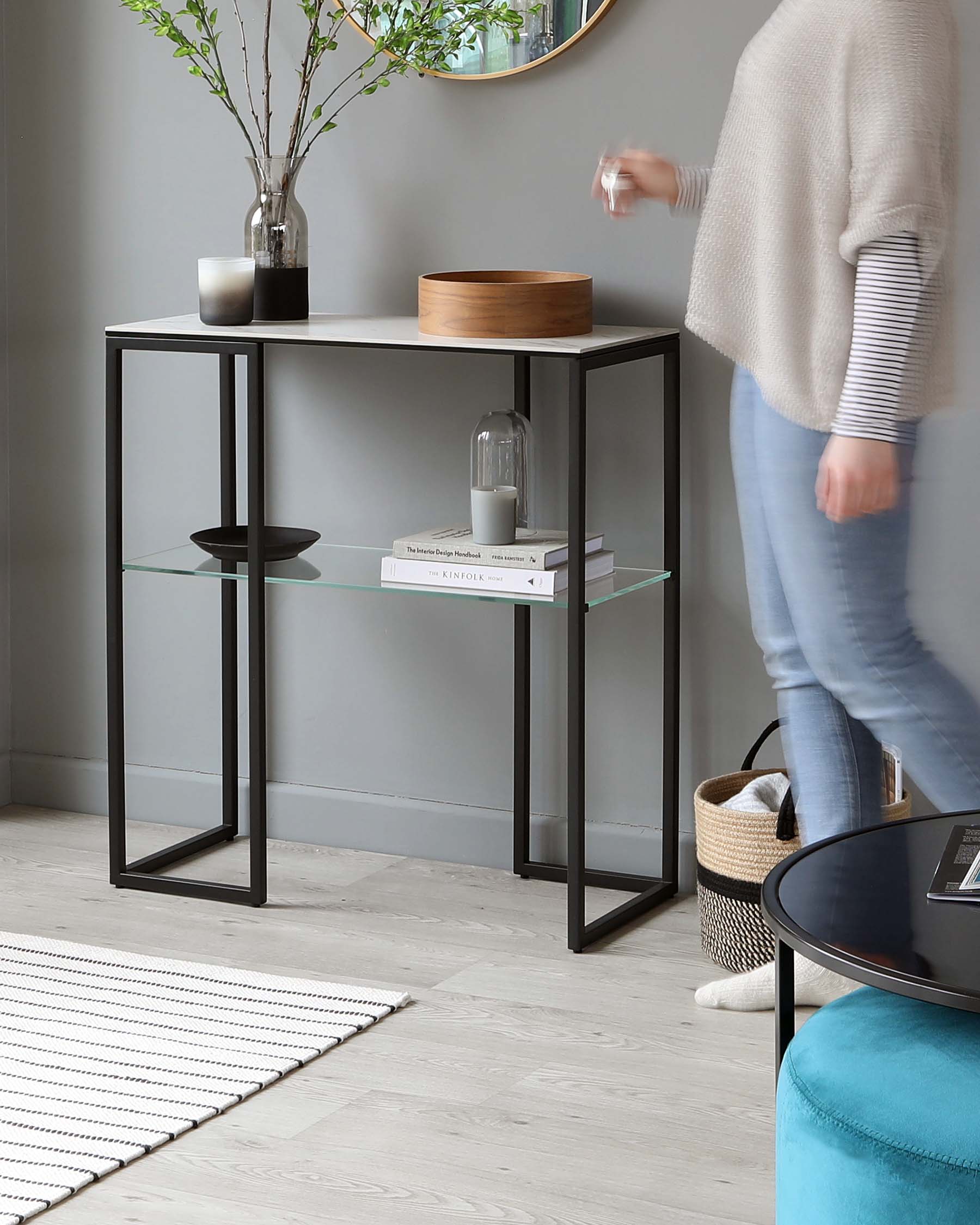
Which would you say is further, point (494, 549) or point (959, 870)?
point (494, 549)

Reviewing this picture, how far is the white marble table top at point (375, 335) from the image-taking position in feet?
8.09

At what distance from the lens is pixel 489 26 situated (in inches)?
107

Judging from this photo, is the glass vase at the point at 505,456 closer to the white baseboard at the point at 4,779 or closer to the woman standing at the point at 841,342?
the woman standing at the point at 841,342

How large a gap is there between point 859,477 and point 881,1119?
0.75m

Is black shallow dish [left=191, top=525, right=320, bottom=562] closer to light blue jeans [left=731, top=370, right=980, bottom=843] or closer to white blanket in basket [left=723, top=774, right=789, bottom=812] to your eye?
white blanket in basket [left=723, top=774, right=789, bottom=812]

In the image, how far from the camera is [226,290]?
267cm

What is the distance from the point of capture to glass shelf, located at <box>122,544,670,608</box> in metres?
2.56

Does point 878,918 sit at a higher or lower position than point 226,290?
lower

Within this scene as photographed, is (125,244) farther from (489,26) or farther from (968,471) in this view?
(968,471)

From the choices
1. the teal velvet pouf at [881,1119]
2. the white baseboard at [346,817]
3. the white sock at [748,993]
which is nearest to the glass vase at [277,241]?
the white baseboard at [346,817]

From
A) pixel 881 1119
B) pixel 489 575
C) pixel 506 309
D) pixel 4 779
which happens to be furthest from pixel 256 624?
pixel 881 1119

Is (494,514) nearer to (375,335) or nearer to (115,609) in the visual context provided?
(375,335)

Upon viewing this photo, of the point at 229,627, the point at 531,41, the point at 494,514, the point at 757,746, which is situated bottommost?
the point at 757,746

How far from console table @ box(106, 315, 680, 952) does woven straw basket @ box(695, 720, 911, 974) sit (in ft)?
0.61
